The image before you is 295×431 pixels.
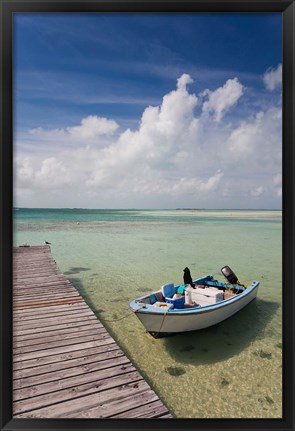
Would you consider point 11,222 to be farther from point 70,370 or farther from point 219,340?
point 219,340

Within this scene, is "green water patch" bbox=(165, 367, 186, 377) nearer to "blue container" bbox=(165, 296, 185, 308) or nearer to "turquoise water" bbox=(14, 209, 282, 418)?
"turquoise water" bbox=(14, 209, 282, 418)

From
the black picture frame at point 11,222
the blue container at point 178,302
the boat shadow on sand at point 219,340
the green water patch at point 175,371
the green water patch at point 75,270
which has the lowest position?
the green water patch at point 175,371

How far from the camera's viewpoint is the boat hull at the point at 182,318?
4.54m

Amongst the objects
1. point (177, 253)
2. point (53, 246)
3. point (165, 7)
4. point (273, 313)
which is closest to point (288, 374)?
point (165, 7)

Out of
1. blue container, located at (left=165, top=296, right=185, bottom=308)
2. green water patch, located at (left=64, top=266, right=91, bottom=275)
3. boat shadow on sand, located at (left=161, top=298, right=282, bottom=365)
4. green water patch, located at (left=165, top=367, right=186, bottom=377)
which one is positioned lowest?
green water patch, located at (left=165, top=367, right=186, bottom=377)

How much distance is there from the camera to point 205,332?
5.53 meters

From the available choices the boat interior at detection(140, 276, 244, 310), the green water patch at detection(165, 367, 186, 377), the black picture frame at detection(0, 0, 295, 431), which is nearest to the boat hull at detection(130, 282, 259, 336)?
the boat interior at detection(140, 276, 244, 310)

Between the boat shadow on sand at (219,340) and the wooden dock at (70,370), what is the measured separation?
1542 mm

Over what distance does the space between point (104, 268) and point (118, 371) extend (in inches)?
340

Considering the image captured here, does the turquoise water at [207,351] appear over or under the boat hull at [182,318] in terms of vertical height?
under

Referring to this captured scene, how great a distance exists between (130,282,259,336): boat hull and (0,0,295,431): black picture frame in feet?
9.51

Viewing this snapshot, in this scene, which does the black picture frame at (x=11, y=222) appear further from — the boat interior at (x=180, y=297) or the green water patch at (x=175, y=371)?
the boat interior at (x=180, y=297)

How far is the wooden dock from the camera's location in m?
2.61

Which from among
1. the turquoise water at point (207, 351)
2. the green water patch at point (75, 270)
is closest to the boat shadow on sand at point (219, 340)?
the turquoise water at point (207, 351)
